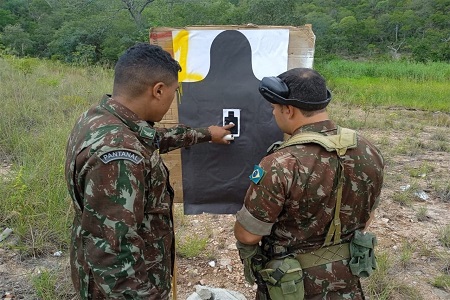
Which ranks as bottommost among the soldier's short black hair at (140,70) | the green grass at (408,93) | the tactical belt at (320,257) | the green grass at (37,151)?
the green grass at (408,93)

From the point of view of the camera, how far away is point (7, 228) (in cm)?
298

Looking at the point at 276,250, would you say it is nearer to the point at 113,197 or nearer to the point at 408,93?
the point at 113,197

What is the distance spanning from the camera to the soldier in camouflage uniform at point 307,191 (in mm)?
1383

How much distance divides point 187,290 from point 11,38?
1841cm

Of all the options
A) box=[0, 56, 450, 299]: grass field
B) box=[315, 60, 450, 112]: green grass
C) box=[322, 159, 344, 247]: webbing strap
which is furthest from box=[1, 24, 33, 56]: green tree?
box=[322, 159, 344, 247]: webbing strap

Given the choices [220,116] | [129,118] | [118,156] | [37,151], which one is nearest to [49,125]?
[37,151]

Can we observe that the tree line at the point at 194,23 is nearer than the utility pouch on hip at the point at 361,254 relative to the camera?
No

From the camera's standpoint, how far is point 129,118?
135 cm

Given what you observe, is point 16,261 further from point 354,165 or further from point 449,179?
point 449,179

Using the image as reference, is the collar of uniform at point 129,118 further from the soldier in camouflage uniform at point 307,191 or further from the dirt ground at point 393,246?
the dirt ground at point 393,246

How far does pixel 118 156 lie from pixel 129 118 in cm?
20

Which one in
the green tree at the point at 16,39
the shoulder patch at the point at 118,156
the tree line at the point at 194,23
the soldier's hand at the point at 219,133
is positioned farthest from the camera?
the tree line at the point at 194,23

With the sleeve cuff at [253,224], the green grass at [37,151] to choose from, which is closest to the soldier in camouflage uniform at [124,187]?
the sleeve cuff at [253,224]

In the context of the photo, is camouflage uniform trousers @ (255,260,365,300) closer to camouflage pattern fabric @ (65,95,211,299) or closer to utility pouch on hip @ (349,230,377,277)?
utility pouch on hip @ (349,230,377,277)
